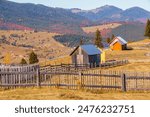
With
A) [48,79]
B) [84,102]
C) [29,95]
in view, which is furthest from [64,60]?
[84,102]

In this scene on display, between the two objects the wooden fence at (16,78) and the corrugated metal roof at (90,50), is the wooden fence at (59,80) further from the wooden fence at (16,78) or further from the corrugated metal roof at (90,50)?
the corrugated metal roof at (90,50)

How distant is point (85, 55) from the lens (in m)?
63.8

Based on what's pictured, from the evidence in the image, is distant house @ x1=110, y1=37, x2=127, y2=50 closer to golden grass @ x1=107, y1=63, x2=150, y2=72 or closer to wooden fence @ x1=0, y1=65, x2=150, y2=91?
golden grass @ x1=107, y1=63, x2=150, y2=72

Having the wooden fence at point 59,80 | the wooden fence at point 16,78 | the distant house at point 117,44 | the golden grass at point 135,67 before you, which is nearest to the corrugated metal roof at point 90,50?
the golden grass at point 135,67

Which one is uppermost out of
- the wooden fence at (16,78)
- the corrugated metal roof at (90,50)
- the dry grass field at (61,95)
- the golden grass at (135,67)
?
the corrugated metal roof at (90,50)

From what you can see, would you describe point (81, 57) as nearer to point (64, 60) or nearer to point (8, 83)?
point (64, 60)

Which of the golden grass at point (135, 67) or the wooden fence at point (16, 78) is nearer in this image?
the wooden fence at point (16, 78)

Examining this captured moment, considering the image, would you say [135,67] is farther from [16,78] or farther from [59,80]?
[16,78]

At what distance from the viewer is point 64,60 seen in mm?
87562

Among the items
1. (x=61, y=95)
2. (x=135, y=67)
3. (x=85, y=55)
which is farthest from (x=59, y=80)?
(x=135, y=67)

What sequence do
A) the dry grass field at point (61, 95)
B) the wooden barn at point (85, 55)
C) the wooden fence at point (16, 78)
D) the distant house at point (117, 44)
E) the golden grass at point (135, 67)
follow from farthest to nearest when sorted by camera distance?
the distant house at point (117, 44) < the wooden barn at point (85, 55) < the golden grass at point (135, 67) < the wooden fence at point (16, 78) < the dry grass field at point (61, 95)

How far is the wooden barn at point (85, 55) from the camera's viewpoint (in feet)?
210

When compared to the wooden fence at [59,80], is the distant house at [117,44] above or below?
above

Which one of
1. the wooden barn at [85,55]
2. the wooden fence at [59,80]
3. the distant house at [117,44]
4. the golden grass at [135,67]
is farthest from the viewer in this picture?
the distant house at [117,44]
